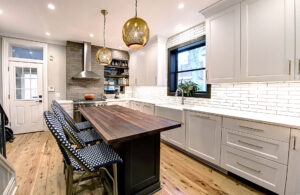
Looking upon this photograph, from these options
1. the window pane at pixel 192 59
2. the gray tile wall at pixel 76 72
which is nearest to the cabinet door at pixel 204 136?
the window pane at pixel 192 59

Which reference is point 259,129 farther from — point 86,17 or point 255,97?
point 86,17

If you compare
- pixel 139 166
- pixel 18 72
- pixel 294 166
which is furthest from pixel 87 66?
pixel 294 166

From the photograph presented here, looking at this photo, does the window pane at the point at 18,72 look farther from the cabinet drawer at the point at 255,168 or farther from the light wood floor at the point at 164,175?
the cabinet drawer at the point at 255,168

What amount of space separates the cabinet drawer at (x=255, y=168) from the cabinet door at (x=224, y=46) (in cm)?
110

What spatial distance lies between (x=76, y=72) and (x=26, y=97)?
5.06ft

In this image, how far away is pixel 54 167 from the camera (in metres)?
2.20

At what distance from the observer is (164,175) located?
199 centimetres

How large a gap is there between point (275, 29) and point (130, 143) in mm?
2219

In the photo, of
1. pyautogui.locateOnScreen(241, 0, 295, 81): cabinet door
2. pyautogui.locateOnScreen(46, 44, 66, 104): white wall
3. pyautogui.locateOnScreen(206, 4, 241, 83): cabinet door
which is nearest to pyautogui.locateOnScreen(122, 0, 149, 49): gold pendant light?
pyautogui.locateOnScreen(206, 4, 241, 83): cabinet door

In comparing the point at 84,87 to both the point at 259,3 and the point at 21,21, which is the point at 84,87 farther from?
the point at 259,3

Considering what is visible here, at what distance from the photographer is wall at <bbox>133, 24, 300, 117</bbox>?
1.80 metres

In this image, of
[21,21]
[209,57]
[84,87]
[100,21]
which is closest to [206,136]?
[209,57]

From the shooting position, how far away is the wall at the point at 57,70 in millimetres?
4164

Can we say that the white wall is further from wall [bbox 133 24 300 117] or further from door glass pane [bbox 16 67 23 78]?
wall [bbox 133 24 300 117]
